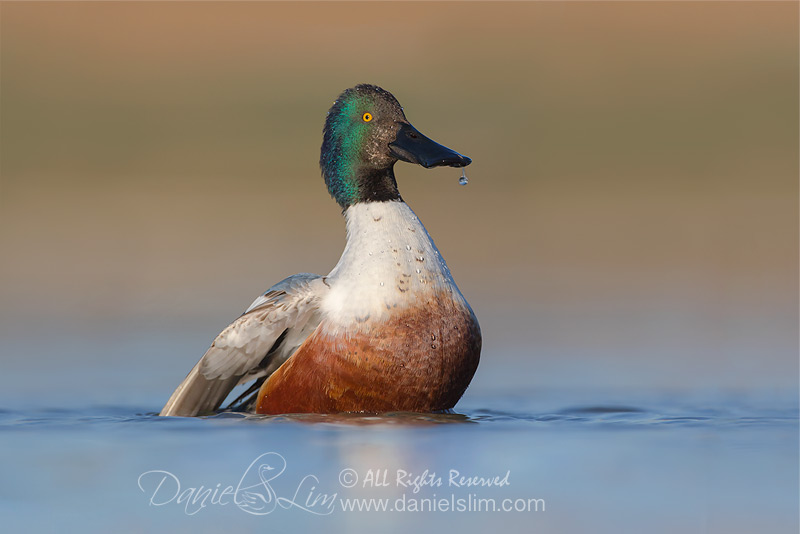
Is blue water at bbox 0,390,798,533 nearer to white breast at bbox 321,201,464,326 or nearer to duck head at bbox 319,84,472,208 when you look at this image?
white breast at bbox 321,201,464,326

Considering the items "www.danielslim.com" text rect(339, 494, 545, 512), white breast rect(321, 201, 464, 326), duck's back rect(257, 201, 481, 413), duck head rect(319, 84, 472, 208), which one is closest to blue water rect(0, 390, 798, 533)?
"www.danielslim.com" text rect(339, 494, 545, 512)

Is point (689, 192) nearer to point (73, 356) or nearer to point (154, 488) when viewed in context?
point (73, 356)

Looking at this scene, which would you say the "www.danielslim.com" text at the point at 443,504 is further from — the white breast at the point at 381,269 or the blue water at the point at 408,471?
the white breast at the point at 381,269

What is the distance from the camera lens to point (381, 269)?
6637 mm

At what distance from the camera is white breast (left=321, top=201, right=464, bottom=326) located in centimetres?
654

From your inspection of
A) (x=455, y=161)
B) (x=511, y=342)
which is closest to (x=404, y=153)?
(x=455, y=161)

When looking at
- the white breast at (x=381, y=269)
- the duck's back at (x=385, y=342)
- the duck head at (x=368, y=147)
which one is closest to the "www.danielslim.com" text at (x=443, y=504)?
the duck's back at (x=385, y=342)

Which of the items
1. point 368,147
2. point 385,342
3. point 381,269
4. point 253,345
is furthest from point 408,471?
point 368,147

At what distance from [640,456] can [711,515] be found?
896 mm

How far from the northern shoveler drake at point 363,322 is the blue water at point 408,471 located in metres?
0.18

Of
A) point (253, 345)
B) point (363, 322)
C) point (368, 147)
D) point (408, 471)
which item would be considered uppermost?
point (368, 147)

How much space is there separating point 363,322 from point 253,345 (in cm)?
63

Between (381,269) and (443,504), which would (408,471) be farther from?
(381,269)

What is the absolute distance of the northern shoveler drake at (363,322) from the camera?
21.2 feet
